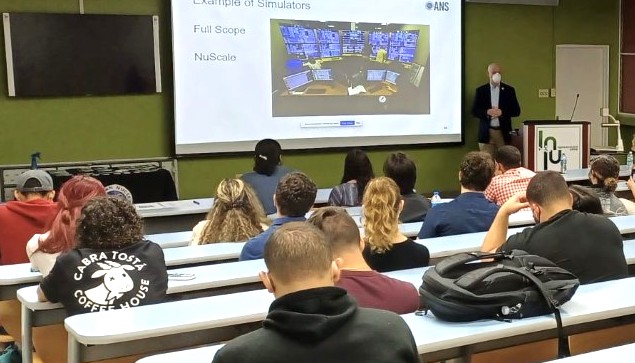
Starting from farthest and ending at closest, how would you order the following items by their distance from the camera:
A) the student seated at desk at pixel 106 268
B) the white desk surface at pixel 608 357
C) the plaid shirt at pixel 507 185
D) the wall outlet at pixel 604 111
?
the wall outlet at pixel 604 111, the plaid shirt at pixel 507 185, the student seated at desk at pixel 106 268, the white desk surface at pixel 608 357

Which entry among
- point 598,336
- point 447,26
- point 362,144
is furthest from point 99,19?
point 598,336

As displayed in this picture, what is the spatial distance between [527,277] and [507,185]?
284 centimetres

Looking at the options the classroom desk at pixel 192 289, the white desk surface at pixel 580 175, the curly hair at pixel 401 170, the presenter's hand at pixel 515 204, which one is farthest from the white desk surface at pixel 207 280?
the white desk surface at pixel 580 175

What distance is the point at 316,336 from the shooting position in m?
1.47

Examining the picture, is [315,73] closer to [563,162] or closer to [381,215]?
[563,162]

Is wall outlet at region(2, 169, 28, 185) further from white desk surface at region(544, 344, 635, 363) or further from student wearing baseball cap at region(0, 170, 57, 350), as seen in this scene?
white desk surface at region(544, 344, 635, 363)

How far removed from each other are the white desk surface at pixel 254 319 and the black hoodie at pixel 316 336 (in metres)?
0.46

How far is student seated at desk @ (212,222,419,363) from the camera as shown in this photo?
1.47 metres

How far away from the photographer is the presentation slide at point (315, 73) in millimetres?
7000

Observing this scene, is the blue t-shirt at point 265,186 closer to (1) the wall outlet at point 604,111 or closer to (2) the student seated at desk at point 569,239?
(2) the student seated at desk at point 569,239

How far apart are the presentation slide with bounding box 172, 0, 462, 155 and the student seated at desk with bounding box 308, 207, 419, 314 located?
4.92 m

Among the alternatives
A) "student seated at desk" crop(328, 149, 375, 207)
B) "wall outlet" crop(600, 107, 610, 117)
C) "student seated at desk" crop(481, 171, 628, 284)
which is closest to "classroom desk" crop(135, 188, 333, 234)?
"student seated at desk" crop(328, 149, 375, 207)

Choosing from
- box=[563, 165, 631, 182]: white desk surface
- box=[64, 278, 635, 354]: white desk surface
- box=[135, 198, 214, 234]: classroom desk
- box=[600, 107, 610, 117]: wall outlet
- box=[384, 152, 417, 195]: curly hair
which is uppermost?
box=[600, 107, 610, 117]: wall outlet

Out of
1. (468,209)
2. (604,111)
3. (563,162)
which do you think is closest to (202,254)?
(468,209)
